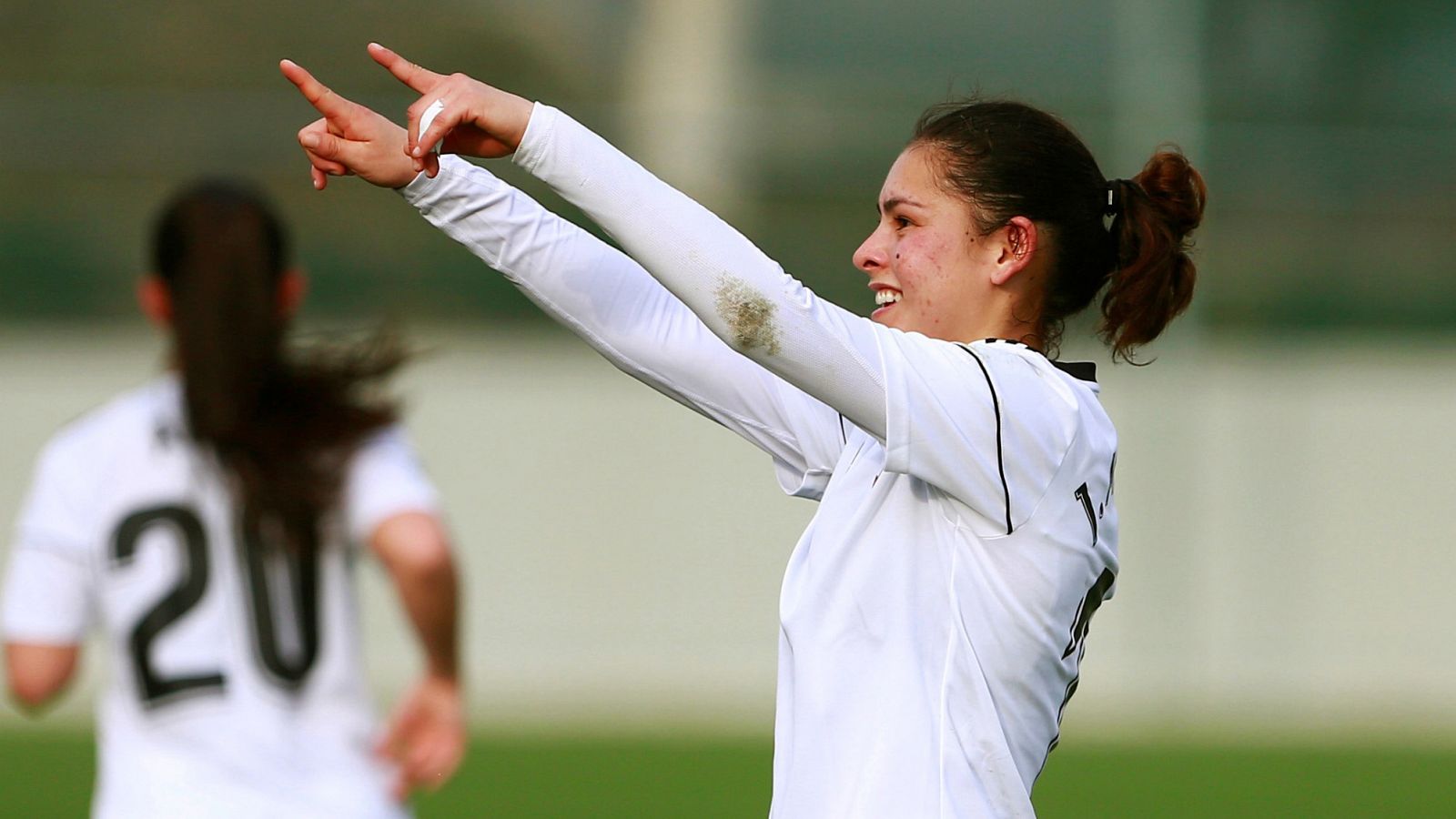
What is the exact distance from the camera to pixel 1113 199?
288cm

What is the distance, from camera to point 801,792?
2.61 metres

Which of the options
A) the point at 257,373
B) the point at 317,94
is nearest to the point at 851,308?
the point at 257,373

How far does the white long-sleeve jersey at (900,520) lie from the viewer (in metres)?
2.39

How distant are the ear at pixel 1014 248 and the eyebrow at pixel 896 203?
12 centimetres

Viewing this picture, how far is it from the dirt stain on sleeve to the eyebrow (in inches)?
19.4

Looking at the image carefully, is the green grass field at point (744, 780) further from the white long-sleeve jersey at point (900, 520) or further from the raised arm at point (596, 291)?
the white long-sleeve jersey at point (900, 520)

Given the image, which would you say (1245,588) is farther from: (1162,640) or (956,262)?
(956,262)

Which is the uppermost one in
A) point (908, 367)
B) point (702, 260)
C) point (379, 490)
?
point (702, 260)

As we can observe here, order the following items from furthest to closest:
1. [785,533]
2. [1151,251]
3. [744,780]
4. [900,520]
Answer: [785,533] → [744,780] → [1151,251] → [900,520]

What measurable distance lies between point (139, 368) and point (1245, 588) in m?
6.84

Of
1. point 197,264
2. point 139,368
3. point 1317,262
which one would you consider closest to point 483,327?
point 139,368

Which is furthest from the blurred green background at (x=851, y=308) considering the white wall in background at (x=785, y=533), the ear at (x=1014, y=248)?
the ear at (x=1014, y=248)

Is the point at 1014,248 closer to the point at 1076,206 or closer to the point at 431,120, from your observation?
the point at 1076,206

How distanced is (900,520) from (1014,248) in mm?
440
